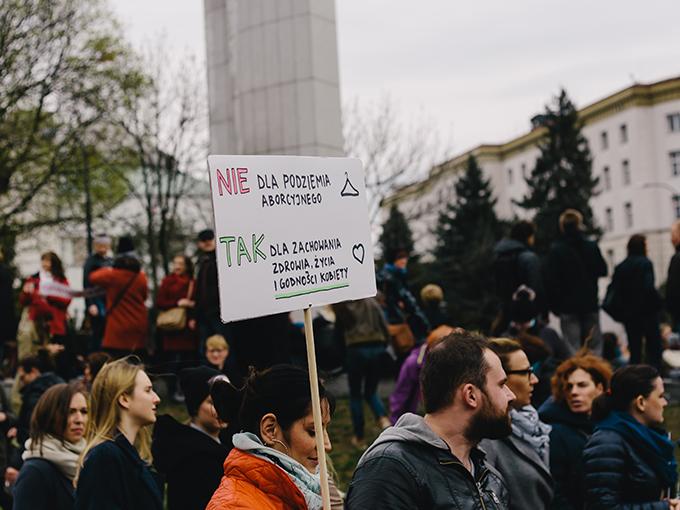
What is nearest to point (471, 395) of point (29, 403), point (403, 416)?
point (403, 416)

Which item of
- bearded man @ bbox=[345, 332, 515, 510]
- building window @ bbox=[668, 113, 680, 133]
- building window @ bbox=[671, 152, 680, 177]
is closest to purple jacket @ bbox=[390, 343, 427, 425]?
bearded man @ bbox=[345, 332, 515, 510]

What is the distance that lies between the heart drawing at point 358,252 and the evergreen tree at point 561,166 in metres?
50.0

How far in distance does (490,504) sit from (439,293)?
5.33 metres

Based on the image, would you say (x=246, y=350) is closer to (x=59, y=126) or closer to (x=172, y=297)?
(x=172, y=297)

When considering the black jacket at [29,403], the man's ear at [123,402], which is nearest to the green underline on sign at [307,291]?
the man's ear at [123,402]

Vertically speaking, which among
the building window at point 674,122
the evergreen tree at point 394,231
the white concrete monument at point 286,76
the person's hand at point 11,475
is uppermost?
the building window at point 674,122

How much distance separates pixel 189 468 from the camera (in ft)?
13.5

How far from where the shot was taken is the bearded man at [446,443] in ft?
8.74

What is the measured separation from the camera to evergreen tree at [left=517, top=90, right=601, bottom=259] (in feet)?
173

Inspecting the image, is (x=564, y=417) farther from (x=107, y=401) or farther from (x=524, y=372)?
(x=107, y=401)

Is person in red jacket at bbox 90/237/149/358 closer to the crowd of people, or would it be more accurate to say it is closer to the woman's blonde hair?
the crowd of people

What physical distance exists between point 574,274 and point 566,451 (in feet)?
13.1

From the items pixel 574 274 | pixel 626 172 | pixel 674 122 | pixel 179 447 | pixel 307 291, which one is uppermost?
pixel 674 122

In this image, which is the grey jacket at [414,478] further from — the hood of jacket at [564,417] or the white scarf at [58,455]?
the white scarf at [58,455]
